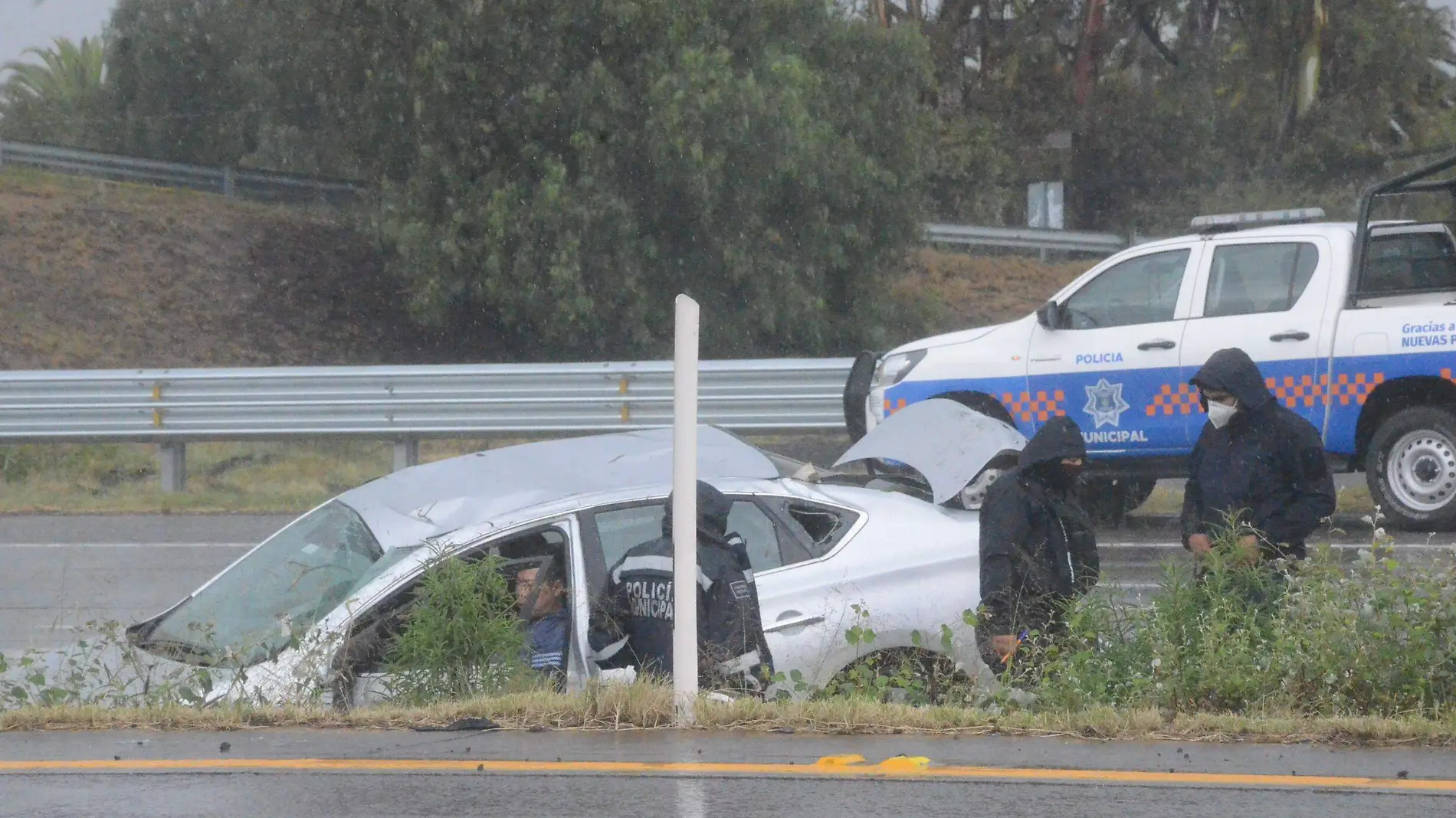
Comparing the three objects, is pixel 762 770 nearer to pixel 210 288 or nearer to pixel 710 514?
pixel 710 514

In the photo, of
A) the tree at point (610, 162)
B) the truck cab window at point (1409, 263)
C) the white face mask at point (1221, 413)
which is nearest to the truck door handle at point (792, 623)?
the white face mask at point (1221, 413)

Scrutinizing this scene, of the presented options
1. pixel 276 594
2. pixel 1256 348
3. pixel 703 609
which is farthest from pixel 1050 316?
pixel 276 594

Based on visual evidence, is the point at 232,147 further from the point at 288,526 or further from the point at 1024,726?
the point at 1024,726

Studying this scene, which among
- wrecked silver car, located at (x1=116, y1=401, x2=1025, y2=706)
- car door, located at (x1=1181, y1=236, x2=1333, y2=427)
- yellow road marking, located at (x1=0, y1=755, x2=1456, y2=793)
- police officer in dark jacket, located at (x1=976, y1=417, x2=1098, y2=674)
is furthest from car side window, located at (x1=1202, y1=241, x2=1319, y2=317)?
yellow road marking, located at (x1=0, y1=755, x2=1456, y2=793)

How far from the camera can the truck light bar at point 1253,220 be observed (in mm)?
11211

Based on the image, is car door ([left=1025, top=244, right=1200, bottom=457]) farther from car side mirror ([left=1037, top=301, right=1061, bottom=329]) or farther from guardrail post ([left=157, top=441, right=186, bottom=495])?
guardrail post ([left=157, top=441, right=186, bottom=495])

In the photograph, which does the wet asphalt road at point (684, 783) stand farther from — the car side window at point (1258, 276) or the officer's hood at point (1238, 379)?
the car side window at point (1258, 276)

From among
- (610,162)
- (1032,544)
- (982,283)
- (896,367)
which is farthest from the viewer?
(982,283)

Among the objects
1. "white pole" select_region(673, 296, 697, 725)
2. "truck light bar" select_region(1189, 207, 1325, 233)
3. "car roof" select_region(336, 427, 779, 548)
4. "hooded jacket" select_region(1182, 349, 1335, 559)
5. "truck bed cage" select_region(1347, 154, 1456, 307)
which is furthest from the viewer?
"truck light bar" select_region(1189, 207, 1325, 233)

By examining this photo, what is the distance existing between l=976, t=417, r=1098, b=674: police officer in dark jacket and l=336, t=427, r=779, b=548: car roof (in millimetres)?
1306

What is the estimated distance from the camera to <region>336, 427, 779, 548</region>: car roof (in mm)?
7098

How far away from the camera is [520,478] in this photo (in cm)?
745

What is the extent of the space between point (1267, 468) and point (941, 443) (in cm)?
178

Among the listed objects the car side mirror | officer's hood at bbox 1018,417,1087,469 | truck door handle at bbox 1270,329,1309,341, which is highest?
the car side mirror
